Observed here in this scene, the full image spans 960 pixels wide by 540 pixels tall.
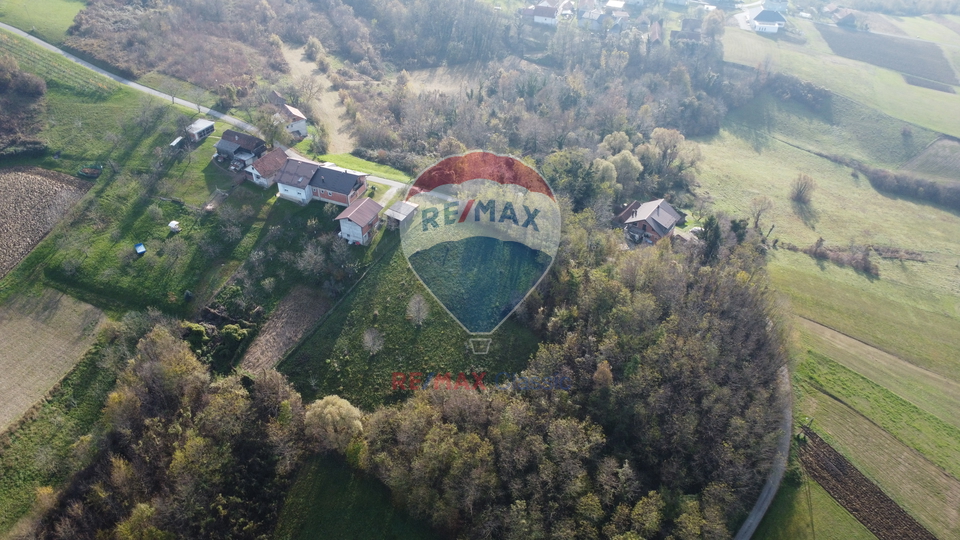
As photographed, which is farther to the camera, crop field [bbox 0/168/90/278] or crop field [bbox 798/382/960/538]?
crop field [bbox 0/168/90/278]

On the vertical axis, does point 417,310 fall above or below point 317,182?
below

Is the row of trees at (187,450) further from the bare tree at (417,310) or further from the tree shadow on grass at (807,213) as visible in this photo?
the tree shadow on grass at (807,213)

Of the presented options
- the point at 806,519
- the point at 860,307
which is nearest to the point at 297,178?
the point at 806,519

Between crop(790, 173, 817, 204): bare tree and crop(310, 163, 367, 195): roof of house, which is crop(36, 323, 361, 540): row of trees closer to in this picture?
crop(310, 163, 367, 195): roof of house

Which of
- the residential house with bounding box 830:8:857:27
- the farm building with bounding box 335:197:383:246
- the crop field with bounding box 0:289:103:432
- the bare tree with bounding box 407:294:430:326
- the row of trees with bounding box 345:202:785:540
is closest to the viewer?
the row of trees with bounding box 345:202:785:540

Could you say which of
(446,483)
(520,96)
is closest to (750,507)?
(446,483)

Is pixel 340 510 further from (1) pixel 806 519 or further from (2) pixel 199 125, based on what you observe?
(2) pixel 199 125

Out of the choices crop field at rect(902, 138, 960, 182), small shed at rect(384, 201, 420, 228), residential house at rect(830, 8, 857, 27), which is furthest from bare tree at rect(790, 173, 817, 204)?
residential house at rect(830, 8, 857, 27)
